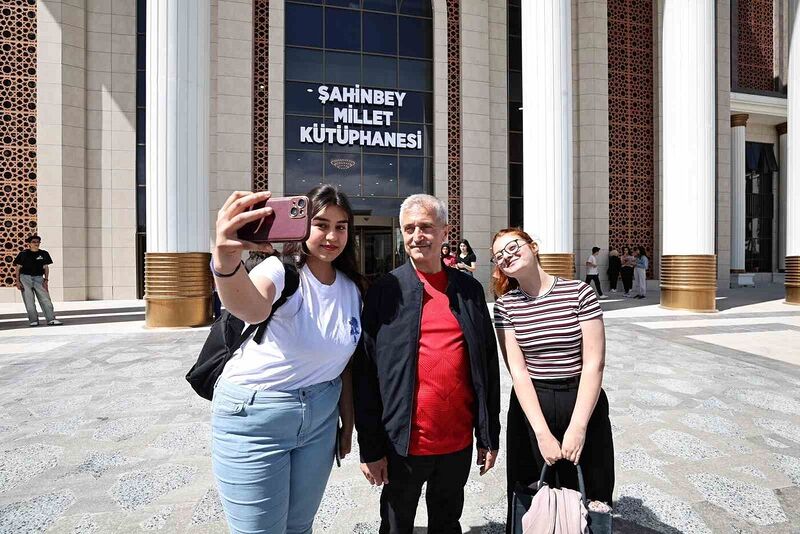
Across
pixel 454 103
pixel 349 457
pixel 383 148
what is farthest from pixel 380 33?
pixel 349 457

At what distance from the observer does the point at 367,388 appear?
1718mm

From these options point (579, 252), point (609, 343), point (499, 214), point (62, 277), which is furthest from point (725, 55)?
point (62, 277)

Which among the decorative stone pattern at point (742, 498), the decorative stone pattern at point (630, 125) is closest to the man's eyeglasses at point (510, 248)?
the decorative stone pattern at point (742, 498)

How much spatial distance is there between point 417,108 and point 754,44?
16.4 meters

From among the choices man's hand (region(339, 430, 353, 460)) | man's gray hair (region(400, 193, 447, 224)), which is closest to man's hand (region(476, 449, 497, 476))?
man's hand (region(339, 430, 353, 460))

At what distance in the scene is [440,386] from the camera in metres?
1.72

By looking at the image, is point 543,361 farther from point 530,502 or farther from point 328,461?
point 328,461

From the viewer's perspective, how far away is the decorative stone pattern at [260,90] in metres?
13.3

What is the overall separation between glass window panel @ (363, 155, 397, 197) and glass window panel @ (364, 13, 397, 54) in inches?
138

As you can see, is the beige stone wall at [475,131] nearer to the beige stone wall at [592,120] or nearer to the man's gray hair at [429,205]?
the beige stone wall at [592,120]

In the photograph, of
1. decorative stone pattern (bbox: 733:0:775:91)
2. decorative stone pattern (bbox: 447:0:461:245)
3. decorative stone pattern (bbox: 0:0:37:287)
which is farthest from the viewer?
decorative stone pattern (bbox: 733:0:775:91)

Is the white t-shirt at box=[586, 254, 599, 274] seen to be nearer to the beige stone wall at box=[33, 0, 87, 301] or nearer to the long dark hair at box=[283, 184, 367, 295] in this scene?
the long dark hair at box=[283, 184, 367, 295]

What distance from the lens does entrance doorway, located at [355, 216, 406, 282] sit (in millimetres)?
14453

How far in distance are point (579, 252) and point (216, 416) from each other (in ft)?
51.3
